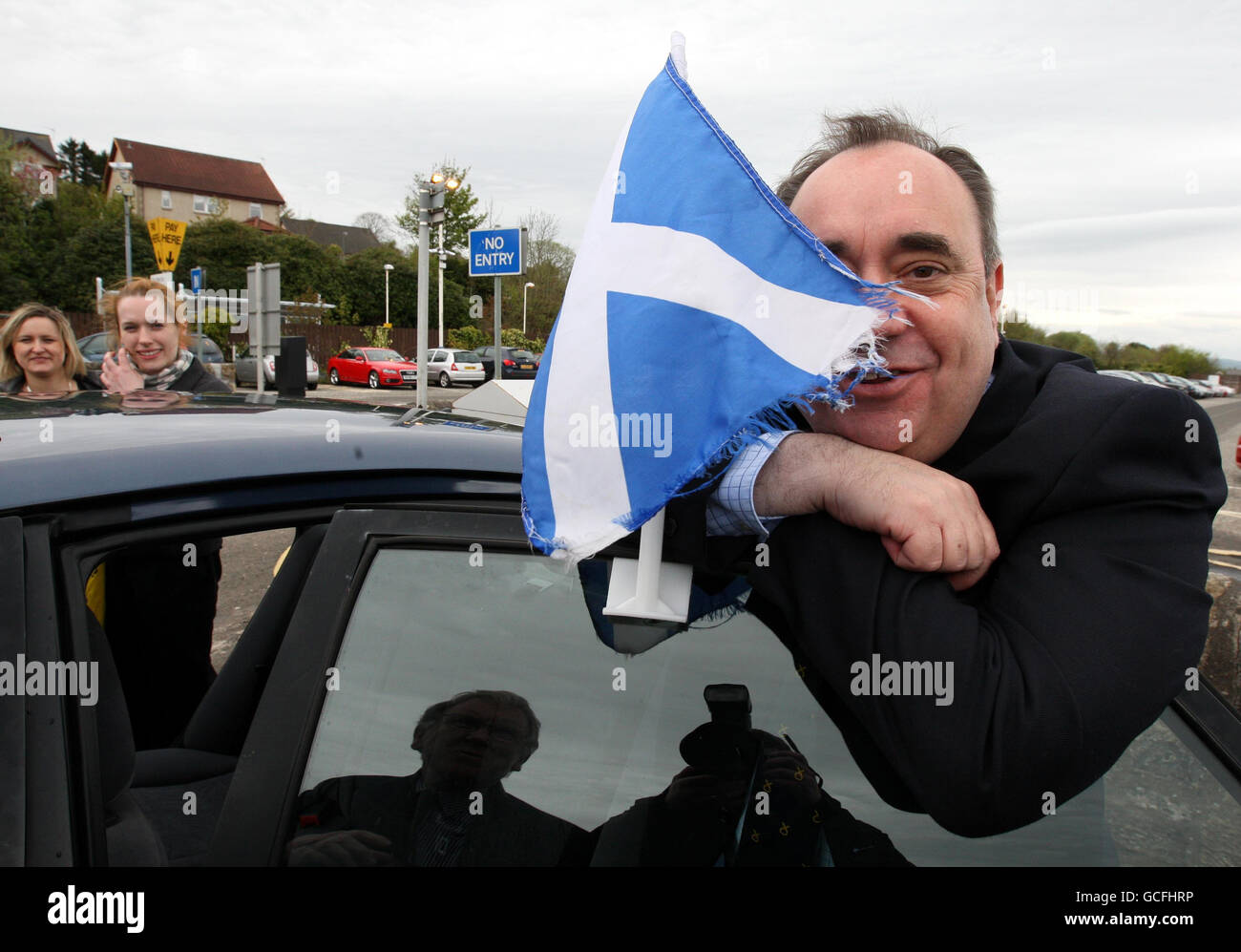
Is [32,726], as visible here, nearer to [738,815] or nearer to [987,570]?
[738,815]

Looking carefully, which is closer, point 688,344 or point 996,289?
point 688,344

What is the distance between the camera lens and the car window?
1.29 metres

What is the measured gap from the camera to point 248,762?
1238 millimetres

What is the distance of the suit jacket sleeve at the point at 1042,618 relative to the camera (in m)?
1.12

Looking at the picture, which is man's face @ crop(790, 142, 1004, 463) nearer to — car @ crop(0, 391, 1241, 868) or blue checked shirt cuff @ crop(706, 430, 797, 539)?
blue checked shirt cuff @ crop(706, 430, 797, 539)

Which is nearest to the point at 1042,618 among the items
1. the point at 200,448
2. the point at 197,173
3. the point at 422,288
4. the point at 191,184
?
the point at 200,448

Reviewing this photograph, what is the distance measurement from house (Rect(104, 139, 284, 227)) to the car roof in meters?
67.9

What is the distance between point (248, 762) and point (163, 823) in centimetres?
52

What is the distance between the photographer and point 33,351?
14.1ft

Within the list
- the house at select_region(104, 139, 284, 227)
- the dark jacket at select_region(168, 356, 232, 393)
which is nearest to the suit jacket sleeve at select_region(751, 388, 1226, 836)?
the dark jacket at select_region(168, 356, 232, 393)

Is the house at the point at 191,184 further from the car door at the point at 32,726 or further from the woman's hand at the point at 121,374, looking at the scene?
the car door at the point at 32,726

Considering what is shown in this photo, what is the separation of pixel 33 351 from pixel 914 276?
4.20 m
